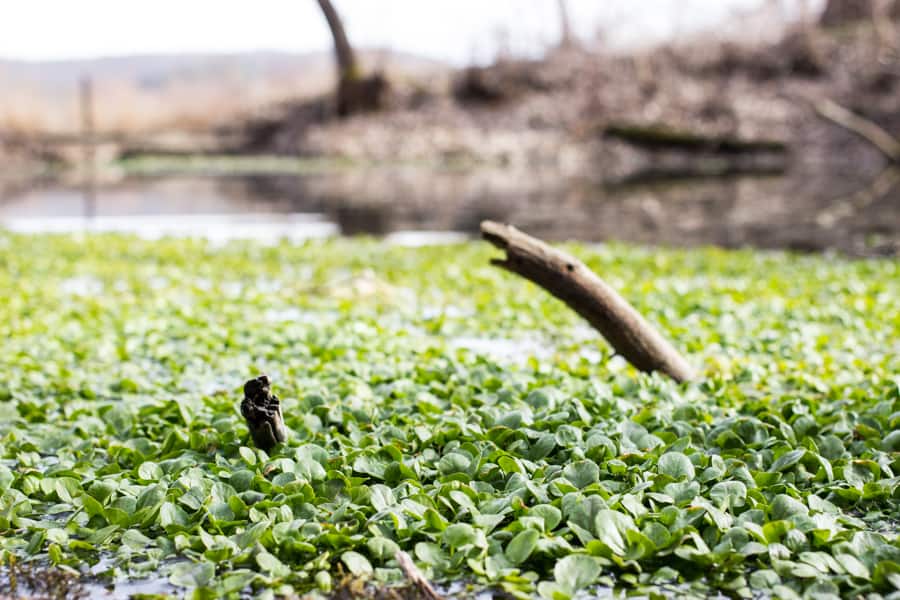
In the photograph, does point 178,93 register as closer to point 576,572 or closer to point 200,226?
point 200,226

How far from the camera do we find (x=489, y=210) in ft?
67.0

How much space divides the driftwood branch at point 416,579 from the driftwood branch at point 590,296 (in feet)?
8.05

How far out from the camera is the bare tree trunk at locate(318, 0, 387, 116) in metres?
41.6

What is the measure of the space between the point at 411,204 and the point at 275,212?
347 centimetres

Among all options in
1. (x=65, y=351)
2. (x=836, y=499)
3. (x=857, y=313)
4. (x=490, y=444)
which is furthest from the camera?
(x=857, y=313)

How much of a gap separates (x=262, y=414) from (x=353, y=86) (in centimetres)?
3886

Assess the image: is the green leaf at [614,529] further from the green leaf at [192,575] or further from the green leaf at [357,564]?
the green leaf at [192,575]

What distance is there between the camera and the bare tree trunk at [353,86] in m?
41.6

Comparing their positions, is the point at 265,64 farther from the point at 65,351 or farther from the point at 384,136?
the point at 65,351

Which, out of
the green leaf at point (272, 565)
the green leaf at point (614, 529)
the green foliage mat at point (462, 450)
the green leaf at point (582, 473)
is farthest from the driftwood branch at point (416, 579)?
the green leaf at point (582, 473)

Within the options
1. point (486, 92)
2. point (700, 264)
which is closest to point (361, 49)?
point (486, 92)

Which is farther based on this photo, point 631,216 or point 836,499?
point 631,216

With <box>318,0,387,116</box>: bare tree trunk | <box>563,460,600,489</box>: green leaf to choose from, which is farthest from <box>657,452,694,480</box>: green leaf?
<box>318,0,387,116</box>: bare tree trunk

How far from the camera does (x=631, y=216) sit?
18.7m
